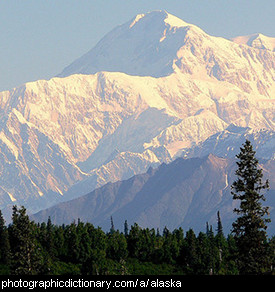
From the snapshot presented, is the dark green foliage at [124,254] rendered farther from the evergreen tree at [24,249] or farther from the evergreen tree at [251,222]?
the evergreen tree at [251,222]

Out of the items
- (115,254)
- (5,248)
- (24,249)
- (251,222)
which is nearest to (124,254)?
(115,254)

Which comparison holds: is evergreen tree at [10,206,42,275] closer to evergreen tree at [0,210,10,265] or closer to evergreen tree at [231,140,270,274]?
evergreen tree at [0,210,10,265]

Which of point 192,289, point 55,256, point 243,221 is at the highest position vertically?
point 55,256

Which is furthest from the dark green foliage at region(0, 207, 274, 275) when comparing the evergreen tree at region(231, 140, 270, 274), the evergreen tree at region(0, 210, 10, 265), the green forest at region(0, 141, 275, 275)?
the evergreen tree at region(231, 140, 270, 274)

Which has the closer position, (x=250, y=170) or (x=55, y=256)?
(x=250, y=170)

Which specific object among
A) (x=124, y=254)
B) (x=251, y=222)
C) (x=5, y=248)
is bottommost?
(x=251, y=222)

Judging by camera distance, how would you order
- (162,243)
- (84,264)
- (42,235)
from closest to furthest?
1. (84,264)
2. (42,235)
3. (162,243)

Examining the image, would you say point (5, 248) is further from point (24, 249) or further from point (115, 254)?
point (24, 249)

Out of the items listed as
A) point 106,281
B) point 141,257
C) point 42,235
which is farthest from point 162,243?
point 106,281

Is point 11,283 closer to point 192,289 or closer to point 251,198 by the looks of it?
point 192,289

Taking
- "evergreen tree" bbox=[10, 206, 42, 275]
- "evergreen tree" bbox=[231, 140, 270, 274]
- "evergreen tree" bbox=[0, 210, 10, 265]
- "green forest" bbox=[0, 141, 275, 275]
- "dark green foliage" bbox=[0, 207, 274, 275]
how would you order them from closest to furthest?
"evergreen tree" bbox=[231, 140, 270, 274]
"evergreen tree" bbox=[10, 206, 42, 275]
"evergreen tree" bbox=[0, 210, 10, 265]
"green forest" bbox=[0, 141, 275, 275]
"dark green foliage" bbox=[0, 207, 274, 275]

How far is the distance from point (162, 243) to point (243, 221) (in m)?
88.6

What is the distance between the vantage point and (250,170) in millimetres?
111000

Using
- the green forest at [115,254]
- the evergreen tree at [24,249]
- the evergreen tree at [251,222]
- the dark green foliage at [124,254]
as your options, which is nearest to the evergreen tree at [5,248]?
the green forest at [115,254]
